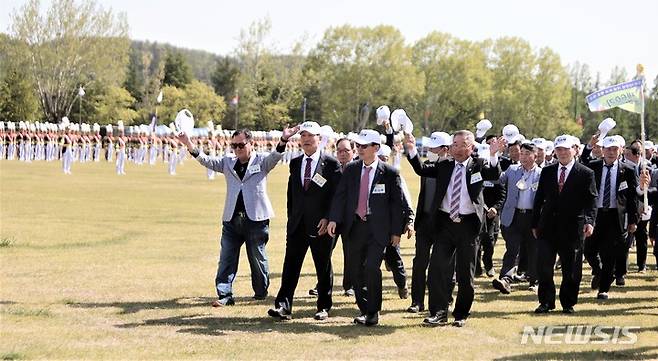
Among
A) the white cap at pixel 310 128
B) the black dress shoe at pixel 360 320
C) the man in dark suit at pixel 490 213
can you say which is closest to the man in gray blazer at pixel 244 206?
the white cap at pixel 310 128

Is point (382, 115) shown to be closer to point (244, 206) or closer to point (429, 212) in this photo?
point (429, 212)

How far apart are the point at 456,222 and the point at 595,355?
2.12 m

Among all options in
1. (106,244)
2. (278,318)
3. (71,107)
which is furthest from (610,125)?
(71,107)

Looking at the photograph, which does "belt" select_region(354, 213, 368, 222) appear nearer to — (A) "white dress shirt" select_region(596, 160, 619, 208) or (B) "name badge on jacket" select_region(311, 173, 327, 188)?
(B) "name badge on jacket" select_region(311, 173, 327, 188)

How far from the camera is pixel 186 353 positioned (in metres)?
8.09

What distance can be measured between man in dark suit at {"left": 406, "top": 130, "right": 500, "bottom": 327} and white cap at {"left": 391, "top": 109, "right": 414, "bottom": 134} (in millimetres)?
163

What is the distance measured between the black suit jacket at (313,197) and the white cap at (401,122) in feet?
2.74

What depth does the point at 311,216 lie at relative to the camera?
1017 centimetres

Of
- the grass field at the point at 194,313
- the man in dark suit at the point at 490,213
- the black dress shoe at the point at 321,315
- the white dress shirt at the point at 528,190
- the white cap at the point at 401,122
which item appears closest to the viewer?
the grass field at the point at 194,313

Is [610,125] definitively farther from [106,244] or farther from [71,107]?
[71,107]

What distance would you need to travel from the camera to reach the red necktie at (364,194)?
969cm

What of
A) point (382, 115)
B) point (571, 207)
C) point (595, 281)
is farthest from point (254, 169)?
point (595, 281)

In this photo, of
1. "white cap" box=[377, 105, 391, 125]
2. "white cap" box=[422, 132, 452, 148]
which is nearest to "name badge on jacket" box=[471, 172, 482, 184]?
"white cap" box=[422, 132, 452, 148]

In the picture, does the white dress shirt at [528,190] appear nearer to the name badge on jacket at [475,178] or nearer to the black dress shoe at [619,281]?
the black dress shoe at [619,281]
